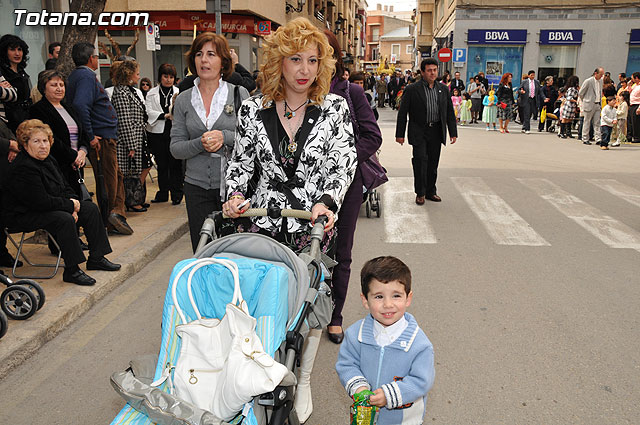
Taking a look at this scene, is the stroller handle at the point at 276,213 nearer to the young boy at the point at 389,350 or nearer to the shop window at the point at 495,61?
the young boy at the point at 389,350

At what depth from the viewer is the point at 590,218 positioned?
8688 mm

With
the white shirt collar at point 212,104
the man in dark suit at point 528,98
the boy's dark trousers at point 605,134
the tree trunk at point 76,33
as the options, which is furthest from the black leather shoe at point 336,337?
the man in dark suit at point 528,98

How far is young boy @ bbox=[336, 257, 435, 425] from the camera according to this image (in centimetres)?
266

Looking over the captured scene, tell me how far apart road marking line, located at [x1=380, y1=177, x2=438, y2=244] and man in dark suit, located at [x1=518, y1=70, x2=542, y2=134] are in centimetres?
1232

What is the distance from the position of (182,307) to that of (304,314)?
564 mm

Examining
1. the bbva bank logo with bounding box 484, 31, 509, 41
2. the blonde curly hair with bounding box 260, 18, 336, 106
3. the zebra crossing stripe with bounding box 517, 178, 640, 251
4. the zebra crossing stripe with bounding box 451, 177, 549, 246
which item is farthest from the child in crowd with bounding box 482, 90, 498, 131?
the blonde curly hair with bounding box 260, 18, 336, 106

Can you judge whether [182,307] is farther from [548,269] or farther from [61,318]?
[548,269]

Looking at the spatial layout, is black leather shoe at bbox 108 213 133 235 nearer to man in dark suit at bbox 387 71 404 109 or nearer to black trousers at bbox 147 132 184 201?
black trousers at bbox 147 132 184 201

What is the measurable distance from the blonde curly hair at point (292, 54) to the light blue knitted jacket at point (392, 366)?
4.96 ft

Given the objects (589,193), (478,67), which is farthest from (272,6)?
(589,193)

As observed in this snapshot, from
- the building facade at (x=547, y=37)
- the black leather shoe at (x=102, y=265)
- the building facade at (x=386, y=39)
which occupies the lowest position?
the black leather shoe at (x=102, y=265)

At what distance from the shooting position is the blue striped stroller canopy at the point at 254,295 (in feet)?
8.70

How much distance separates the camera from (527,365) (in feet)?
13.7

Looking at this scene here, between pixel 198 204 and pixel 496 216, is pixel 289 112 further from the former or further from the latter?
pixel 496 216
